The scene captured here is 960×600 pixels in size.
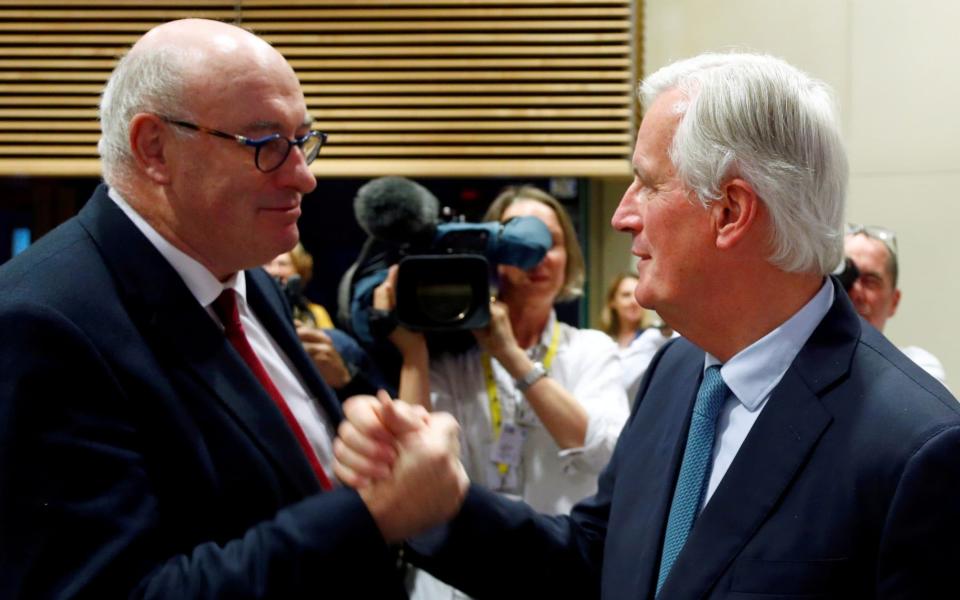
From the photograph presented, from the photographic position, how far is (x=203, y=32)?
1590 mm

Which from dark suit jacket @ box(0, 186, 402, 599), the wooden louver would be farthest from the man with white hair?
the wooden louver

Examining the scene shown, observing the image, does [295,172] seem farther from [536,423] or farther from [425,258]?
[536,423]

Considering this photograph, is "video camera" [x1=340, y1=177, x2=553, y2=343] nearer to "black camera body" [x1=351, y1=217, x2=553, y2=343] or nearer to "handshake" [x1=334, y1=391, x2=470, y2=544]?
"black camera body" [x1=351, y1=217, x2=553, y2=343]

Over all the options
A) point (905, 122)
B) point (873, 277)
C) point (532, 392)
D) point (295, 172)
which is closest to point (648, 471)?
point (295, 172)

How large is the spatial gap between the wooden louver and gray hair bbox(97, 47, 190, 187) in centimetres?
298

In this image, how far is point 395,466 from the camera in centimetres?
132

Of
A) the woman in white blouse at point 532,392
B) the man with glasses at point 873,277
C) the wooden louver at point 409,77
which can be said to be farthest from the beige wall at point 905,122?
the woman in white blouse at point 532,392

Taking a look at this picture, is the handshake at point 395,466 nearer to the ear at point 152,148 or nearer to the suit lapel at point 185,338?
Result: the suit lapel at point 185,338

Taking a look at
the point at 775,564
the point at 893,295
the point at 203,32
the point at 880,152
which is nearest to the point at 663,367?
the point at 775,564

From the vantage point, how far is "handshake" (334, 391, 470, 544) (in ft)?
4.30

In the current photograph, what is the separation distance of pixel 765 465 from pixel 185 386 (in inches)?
31.2

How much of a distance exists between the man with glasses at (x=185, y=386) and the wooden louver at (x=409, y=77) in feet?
9.32

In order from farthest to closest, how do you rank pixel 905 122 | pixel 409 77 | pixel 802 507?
pixel 409 77 → pixel 905 122 → pixel 802 507

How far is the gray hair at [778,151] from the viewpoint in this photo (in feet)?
4.41
